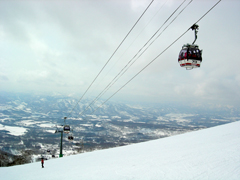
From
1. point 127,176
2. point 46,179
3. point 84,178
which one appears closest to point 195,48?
point 127,176

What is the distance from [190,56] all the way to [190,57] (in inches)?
2.0

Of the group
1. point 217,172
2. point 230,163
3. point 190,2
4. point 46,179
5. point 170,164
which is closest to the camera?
point 190,2

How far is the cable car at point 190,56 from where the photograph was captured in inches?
272

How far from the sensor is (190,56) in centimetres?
688

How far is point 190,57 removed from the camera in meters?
6.86

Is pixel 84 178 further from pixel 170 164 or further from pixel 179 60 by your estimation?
pixel 179 60

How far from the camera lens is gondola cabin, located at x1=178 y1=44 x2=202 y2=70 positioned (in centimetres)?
690

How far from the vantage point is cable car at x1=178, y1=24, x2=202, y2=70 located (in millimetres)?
6897

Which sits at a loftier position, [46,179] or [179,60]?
[179,60]

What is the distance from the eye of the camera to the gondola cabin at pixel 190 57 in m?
6.90

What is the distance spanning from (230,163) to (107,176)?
19.3 feet

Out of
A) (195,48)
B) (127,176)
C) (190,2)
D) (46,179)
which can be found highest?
(190,2)

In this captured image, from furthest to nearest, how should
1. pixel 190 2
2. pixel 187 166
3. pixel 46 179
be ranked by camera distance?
1. pixel 46 179
2. pixel 187 166
3. pixel 190 2

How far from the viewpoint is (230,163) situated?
707 cm
